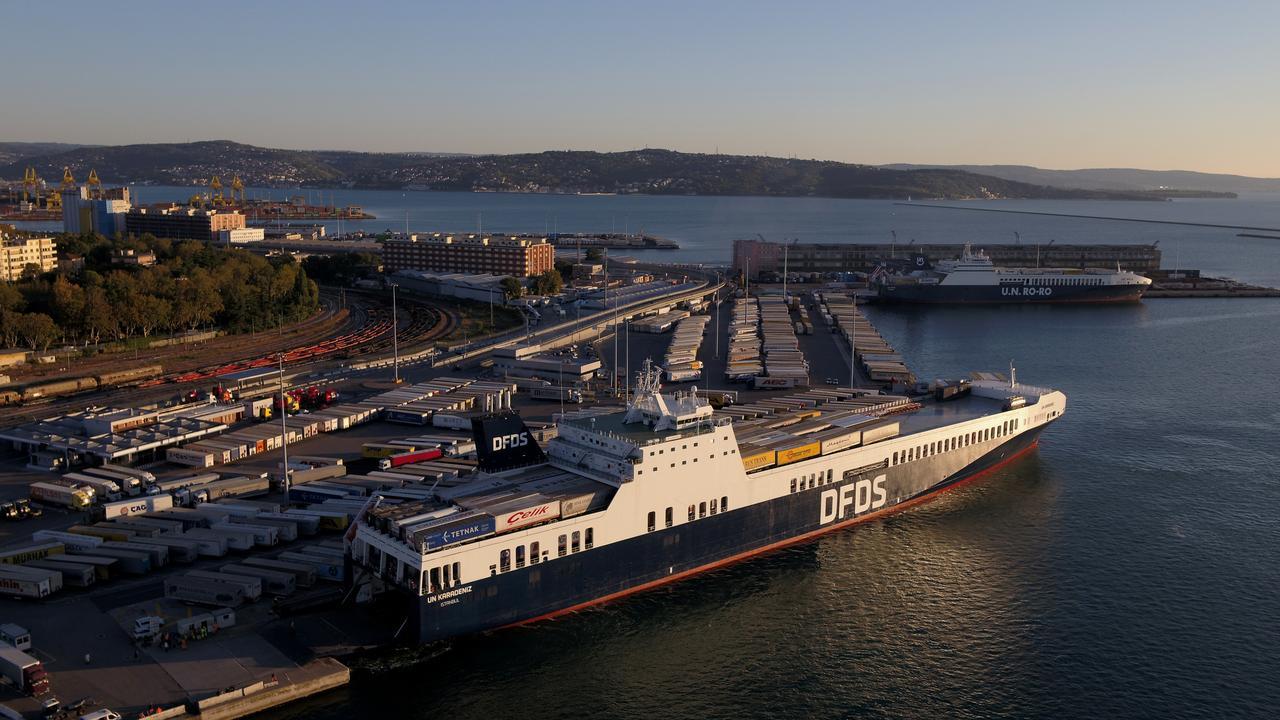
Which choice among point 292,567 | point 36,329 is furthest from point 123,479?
point 36,329

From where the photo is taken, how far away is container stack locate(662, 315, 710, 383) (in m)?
36.7

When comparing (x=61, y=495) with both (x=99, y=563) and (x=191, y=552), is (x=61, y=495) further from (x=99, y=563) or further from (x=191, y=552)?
(x=191, y=552)

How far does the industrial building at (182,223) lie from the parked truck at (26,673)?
80794 mm

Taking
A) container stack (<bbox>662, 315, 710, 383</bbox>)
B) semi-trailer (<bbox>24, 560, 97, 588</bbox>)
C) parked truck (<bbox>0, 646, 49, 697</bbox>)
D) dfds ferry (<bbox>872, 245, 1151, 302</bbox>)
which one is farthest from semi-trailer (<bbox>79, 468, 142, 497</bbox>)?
dfds ferry (<bbox>872, 245, 1151, 302</bbox>)

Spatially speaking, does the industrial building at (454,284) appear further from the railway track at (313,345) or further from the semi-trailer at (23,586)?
the semi-trailer at (23,586)

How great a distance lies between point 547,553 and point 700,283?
51313 millimetres

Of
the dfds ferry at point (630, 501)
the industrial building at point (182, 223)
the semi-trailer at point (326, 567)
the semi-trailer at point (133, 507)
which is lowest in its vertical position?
the semi-trailer at point (326, 567)

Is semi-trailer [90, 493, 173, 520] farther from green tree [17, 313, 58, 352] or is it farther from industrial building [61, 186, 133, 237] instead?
industrial building [61, 186, 133, 237]

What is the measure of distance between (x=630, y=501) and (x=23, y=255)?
5343 centimetres

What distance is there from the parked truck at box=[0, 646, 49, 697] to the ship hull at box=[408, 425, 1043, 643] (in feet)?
17.2

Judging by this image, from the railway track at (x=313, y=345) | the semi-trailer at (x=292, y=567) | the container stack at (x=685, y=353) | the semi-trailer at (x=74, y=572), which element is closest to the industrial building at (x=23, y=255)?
the railway track at (x=313, y=345)

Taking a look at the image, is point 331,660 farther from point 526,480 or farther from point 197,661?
point 526,480

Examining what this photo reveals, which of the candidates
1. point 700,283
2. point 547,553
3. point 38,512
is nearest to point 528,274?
point 700,283

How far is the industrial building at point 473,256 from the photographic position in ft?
224
